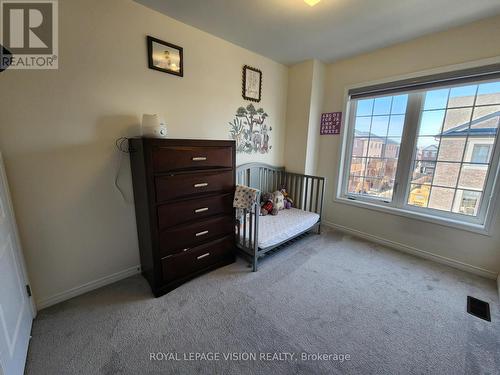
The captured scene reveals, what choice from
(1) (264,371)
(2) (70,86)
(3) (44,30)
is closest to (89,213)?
(2) (70,86)

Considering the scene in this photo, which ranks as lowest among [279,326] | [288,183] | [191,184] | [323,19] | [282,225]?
[279,326]

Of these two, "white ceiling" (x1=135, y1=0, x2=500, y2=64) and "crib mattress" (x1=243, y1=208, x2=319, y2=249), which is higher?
"white ceiling" (x1=135, y1=0, x2=500, y2=64)

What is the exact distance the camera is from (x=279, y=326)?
1447 millimetres

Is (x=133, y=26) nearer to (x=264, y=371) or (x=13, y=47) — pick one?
(x=13, y=47)

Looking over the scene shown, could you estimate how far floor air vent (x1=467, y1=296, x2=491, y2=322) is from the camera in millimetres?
1564

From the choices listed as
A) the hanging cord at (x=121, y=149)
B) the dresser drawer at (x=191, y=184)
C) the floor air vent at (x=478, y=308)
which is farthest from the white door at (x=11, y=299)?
the floor air vent at (x=478, y=308)

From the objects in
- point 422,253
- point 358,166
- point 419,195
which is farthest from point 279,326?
point 358,166

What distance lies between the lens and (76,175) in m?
1.59

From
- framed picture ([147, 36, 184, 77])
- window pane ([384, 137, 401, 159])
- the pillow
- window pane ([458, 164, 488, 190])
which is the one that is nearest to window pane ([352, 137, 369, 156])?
window pane ([384, 137, 401, 159])

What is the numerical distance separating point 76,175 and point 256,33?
2.10m

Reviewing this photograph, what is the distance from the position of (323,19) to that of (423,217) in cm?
229

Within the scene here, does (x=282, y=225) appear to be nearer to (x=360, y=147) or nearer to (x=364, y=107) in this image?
(x=360, y=147)

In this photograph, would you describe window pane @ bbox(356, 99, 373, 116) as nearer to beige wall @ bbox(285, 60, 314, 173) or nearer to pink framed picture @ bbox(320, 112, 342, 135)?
pink framed picture @ bbox(320, 112, 342, 135)

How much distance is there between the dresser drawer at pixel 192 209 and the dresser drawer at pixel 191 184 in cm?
7
